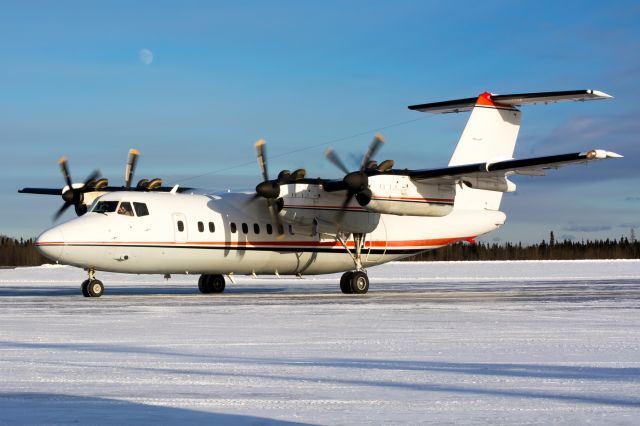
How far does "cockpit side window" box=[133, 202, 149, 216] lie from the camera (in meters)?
27.2

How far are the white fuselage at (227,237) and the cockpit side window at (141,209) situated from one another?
6.2 inches

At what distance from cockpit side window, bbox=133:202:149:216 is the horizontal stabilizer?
40.3ft

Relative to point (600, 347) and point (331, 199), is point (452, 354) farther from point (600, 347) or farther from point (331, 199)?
point (331, 199)

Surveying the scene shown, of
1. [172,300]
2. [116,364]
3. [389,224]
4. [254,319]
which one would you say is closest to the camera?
[116,364]

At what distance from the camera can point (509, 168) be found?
92.1ft

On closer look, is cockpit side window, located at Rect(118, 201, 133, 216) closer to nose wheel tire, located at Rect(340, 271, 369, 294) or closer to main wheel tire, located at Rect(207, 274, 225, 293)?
main wheel tire, located at Rect(207, 274, 225, 293)

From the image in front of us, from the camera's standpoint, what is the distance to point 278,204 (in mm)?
29844

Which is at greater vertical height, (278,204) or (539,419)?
(278,204)

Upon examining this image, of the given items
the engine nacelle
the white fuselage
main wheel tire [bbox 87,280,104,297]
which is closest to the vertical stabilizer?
the white fuselage

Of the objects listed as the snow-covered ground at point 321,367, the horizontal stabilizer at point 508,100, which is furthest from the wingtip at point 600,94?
the snow-covered ground at point 321,367

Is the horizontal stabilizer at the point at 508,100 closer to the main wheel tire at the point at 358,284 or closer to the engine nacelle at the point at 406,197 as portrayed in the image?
the engine nacelle at the point at 406,197

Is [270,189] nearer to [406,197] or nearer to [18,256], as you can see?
[406,197]

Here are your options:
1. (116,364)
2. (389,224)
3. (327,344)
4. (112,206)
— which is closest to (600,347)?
(327,344)

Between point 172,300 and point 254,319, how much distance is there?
808cm
